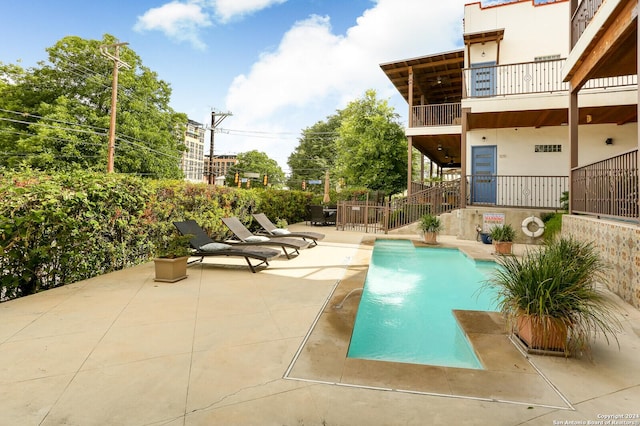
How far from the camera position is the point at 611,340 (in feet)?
10.7

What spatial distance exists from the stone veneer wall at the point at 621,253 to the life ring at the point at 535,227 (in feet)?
15.6

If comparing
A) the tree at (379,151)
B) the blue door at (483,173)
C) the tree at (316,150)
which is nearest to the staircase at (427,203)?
the blue door at (483,173)

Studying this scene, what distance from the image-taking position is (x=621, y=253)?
4.90 meters

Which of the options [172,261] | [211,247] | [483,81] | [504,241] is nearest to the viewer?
[172,261]

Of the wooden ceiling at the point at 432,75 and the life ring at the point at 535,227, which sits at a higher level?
the wooden ceiling at the point at 432,75

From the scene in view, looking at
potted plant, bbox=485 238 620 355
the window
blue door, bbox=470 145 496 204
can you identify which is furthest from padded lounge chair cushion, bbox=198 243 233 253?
the window

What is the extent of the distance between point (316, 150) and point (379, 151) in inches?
933

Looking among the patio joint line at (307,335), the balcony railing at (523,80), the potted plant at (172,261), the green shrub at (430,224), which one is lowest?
the patio joint line at (307,335)

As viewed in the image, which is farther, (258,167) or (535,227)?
(258,167)

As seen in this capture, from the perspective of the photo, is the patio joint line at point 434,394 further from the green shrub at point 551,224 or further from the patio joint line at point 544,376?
the green shrub at point 551,224

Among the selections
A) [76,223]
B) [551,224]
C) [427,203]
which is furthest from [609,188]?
[76,223]

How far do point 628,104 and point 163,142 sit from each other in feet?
91.1

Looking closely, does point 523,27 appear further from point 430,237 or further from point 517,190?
point 430,237

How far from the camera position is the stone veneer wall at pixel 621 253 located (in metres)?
4.44
